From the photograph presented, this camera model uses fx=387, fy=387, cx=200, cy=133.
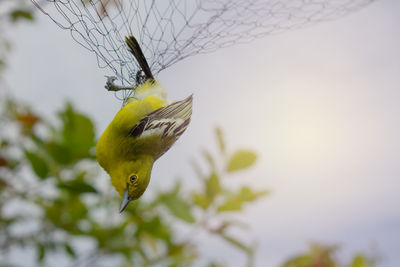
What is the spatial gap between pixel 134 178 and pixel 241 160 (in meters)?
0.89

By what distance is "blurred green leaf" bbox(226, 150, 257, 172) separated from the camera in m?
1.48

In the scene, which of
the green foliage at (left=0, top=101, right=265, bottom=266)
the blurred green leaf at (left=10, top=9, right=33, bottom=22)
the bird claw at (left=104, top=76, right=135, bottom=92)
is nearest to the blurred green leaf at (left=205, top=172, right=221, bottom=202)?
the green foliage at (left=0, top=101, right=265, bottom=266)

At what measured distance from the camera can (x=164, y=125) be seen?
2.03 feet

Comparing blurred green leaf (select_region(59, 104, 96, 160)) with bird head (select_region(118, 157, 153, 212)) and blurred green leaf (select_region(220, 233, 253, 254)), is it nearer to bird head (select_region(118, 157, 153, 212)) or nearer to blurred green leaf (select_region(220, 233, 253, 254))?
blurred green leaf (select_region(220, 233, 253, 254))

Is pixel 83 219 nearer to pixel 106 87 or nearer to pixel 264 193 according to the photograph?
→ pixel 264 193

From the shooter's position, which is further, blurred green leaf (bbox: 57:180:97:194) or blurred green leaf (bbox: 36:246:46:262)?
blurred green leaf (bbox: 36:246:46:262)

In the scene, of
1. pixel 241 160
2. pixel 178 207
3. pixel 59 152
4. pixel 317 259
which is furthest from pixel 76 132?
pixel 317 259

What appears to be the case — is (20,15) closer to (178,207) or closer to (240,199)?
(178,207)

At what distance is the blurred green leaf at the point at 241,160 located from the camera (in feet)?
4.86

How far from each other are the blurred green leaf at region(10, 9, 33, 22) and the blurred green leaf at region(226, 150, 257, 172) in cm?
191

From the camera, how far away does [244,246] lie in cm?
144

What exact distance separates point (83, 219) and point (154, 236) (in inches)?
12.1

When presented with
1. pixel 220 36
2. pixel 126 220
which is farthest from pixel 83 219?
pixel 220 36

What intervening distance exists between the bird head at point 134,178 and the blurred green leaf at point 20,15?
236 centimetres
